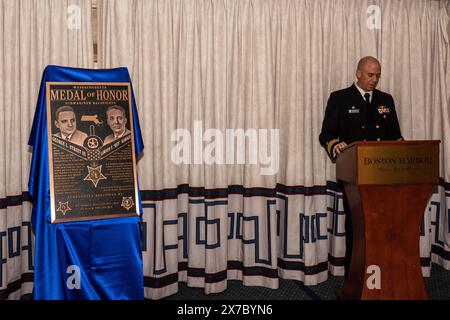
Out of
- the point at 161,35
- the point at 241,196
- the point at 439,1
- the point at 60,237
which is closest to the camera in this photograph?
the point at 60,237

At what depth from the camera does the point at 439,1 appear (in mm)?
3598

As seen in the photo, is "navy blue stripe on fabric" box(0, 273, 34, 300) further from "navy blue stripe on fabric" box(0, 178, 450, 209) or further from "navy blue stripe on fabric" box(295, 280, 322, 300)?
"navy blue stripe on fabric" box(295, 280, 322, 300)

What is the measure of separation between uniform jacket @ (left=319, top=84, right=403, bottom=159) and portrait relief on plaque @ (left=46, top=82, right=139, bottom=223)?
161 cm

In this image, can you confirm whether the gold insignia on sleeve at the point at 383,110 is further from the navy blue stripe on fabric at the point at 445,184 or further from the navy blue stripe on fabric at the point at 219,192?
the navy blue stripe on fabric at the point at 445,184

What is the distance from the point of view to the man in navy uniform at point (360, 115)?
3070mm

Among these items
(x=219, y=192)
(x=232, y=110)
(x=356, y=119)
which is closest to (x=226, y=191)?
(x=219, y=192)

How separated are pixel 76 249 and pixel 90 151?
60 cm

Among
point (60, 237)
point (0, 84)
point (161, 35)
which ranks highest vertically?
point (161, 35)

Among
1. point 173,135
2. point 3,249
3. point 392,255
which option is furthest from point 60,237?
point 392,255

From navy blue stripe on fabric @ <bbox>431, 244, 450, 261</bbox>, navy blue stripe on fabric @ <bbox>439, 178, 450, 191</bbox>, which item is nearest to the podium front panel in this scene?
navy blue stripe on fabric @ <bbox>439, 178, 450, 191</bbox>

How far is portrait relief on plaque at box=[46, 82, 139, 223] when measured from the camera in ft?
7.42

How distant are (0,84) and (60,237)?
135cm

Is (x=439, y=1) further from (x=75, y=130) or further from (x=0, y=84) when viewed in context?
(x=0, y=84)

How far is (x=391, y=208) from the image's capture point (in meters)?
2.36
